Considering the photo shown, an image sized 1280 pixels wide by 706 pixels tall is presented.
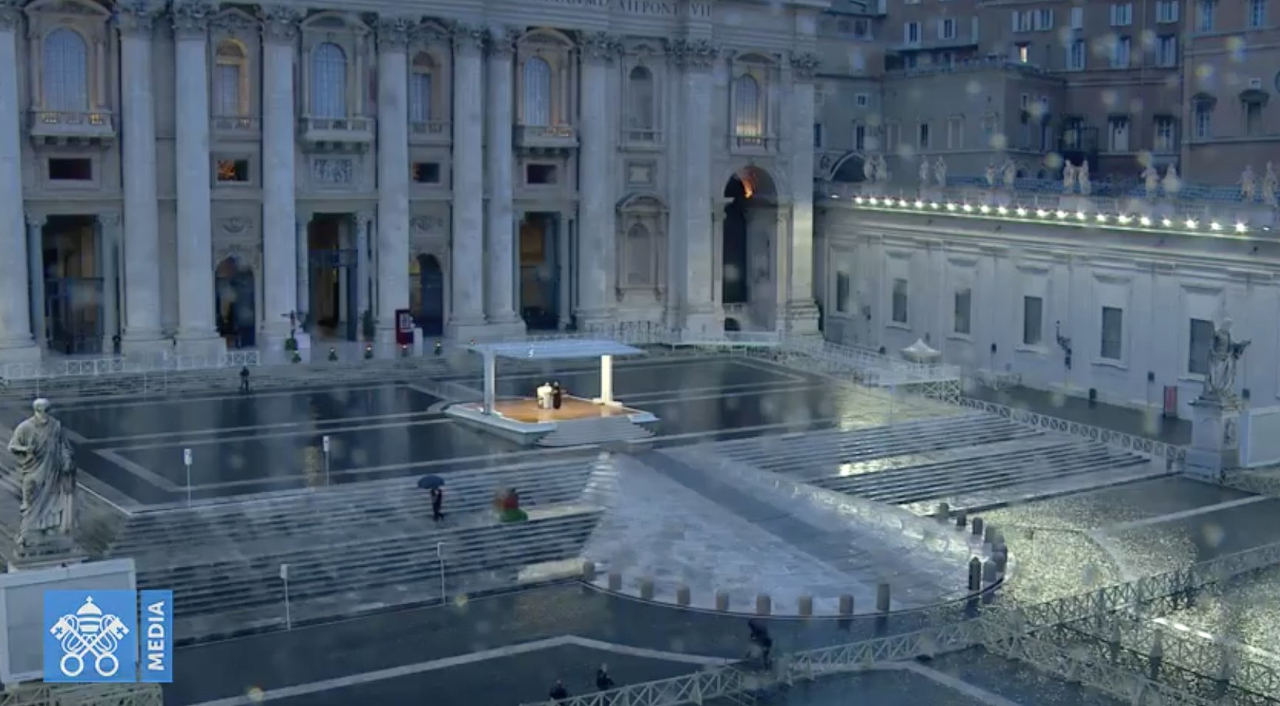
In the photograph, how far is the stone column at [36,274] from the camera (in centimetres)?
5706

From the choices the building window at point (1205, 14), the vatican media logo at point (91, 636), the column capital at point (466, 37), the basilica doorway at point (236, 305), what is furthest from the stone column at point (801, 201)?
the vatican media logo at point (91, 636)

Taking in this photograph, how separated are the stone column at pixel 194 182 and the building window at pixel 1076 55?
45305mm

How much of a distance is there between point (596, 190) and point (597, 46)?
18.4ft

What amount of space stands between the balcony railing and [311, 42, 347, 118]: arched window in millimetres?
7316

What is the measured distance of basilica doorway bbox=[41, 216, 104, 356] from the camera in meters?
59.3

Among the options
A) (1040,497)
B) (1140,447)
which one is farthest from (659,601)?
(1140,447)

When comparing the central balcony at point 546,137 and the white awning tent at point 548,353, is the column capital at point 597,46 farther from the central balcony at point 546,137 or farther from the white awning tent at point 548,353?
the white awning tent at point 548,353

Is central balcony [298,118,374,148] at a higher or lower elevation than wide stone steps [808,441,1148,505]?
higher

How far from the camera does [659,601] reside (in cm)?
3484

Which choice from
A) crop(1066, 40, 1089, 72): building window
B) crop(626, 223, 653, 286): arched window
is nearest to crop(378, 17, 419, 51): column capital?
crop(626, 223, 653, 286): arched window

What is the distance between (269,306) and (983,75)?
37.7 meters

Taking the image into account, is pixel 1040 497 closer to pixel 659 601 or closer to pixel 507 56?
pixel 659 601

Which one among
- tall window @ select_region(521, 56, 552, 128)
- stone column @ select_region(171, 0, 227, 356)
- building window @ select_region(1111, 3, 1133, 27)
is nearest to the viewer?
stone column @ select_region(171, 0, 227, 356)

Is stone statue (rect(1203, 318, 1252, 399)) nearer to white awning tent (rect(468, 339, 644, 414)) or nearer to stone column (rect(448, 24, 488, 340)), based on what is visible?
white awning tent (rect(468, 339, 644, 414))
